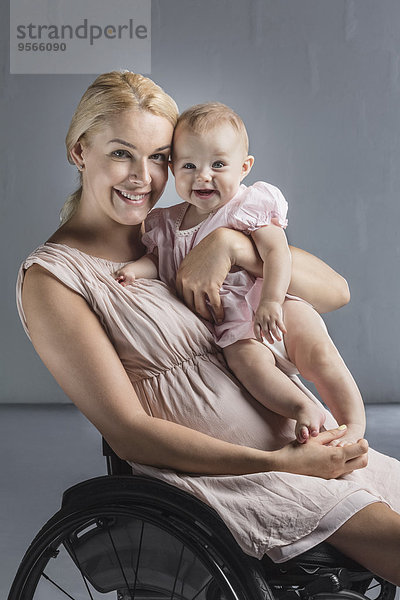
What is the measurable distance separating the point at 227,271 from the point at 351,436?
0.41 meters

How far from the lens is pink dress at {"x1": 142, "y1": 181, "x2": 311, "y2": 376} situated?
5.18ft

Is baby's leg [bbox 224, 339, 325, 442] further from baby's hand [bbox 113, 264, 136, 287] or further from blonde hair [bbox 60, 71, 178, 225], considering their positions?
blonde hair [bbox 60, 71, 178, 225]

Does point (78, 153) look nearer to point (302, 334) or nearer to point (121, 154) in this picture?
point (121, 154)

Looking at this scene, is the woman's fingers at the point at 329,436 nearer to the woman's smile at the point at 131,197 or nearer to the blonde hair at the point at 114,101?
the woman's smile at the point at 131,197

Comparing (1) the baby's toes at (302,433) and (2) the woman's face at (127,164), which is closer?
(1) the baby's toes at (302,433)

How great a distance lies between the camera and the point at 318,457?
1367 mm

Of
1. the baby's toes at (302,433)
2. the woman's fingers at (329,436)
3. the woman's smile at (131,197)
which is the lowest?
the woman's fingers at (329,436)

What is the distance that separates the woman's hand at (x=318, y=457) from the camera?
1360mm

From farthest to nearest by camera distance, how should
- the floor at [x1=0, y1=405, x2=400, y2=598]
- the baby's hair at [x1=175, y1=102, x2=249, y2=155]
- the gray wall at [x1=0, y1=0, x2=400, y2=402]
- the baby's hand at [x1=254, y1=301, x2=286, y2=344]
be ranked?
the gray wall at [x1=0, y1=0, x2=400, y2=402] → the floor at [x1=0, y1=405, x2=400, y2=598] → the baby's hair at [x1=175, y1=102, x2=249, y2=155] → the baby's hand at [x1=254, y1=301, x2=286, y2=344]

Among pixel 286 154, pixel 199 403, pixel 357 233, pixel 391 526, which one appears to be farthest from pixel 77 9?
pixel 391 526

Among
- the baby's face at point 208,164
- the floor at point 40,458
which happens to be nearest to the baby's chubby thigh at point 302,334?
the baby's face at point 208,164

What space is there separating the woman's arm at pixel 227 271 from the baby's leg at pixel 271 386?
0.11 meters

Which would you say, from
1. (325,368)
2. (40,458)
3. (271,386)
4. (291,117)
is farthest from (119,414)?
(291,117)

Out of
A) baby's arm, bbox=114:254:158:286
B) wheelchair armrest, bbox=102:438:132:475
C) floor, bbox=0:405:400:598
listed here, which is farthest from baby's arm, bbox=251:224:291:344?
floor, bbox=0:405:400:598
